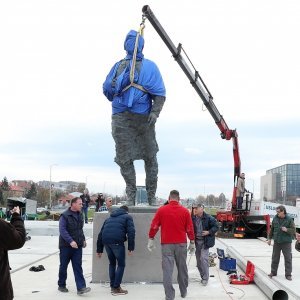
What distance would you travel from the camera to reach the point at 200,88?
17250 millimetres

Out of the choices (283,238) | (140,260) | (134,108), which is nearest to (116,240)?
(140,260)

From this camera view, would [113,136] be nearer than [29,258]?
Yes

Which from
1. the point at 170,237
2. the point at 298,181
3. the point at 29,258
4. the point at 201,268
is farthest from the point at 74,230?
the point at 298,181

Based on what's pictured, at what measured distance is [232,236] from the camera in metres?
20.0

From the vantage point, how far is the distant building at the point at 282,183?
105 metres

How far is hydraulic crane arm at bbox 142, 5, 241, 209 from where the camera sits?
13.0 m

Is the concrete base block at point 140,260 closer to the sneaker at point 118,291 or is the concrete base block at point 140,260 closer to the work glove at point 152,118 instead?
the sneaker at point 118,291

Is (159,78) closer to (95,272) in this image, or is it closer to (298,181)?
(95,272)

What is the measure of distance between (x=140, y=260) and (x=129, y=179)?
1.46 meters

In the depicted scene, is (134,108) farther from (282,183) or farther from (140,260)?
(282,183)

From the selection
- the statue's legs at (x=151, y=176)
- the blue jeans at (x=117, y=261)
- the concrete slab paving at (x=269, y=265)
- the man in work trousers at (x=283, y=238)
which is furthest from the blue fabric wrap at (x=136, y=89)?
the concrete slab paving at (x=269, y=265)

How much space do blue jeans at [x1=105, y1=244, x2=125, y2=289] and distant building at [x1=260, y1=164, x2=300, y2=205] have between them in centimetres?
9918

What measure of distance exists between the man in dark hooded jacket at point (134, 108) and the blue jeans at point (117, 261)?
125cm

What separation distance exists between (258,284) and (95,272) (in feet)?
9.01
